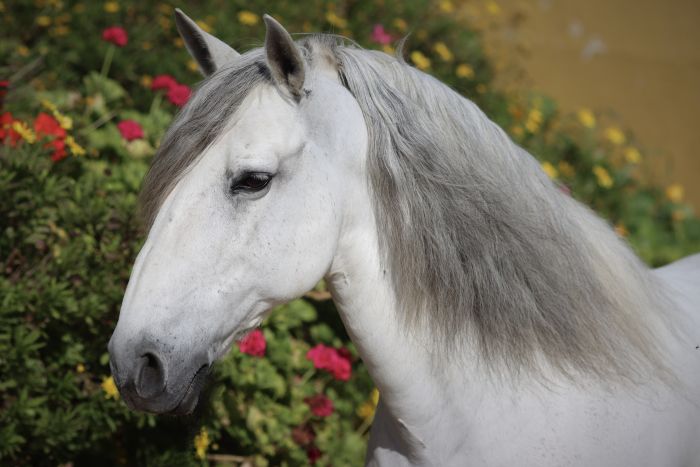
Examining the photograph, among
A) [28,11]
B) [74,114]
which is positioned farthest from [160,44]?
[74,114]

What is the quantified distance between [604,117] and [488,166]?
5328 mm

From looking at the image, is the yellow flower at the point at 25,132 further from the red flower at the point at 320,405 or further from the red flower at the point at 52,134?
the red flower at the point at 320,405

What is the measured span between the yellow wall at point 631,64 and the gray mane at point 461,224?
4.59 metres

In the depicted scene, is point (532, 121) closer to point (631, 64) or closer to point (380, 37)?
point (380, 37)

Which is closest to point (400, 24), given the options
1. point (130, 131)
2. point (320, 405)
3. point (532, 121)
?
point (532, 121)

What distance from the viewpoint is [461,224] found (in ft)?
4.90

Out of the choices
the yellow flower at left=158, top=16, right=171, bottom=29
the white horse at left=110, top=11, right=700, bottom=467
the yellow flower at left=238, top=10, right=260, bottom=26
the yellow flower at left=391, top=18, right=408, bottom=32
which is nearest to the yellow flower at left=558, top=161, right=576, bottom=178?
the yellow flower at left=391, top=18, right=408, bottom=32

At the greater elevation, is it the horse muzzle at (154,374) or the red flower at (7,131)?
the horse muzzle at (154,374)

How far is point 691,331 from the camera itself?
1.81m

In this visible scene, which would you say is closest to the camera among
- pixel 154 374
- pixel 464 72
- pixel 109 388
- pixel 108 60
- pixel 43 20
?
pixel 154 374

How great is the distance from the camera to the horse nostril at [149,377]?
4.21 feet

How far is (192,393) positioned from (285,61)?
692 millimetres

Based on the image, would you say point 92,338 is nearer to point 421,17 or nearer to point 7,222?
point 7,222

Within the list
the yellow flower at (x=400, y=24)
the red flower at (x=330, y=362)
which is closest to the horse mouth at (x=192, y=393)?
the red flower at (x=330, y=362)
